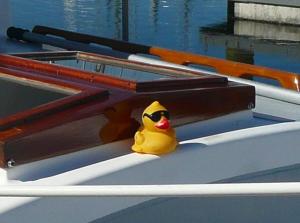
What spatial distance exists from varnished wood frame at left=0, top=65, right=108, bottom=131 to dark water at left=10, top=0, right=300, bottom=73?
449 inches

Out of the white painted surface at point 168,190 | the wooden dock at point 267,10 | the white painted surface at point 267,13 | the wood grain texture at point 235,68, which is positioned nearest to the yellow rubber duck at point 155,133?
the white painted surface at point 168,190

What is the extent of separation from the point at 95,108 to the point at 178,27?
16.5 m

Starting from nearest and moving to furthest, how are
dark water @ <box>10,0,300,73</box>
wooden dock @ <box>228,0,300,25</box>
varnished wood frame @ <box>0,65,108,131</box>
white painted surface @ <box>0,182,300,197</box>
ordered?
white painted surface @ <box>0,182,300,197</box>
varnished wood frame @ <box>0,65,108,131</box>
dark water @ <box>10,0,300,73</box>
wooden dock @ <box>228,0,300,25</box>

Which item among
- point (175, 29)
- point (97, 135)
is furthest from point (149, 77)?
point (175, 29)

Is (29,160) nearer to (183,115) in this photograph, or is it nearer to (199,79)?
(183,115)

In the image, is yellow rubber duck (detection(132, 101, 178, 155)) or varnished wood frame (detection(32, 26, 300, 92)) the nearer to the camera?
yellow rubber duck (detection(132, 101, 178, 155))

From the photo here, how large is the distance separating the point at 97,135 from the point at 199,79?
61 centimetres

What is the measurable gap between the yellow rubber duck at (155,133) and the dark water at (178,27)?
1169 centimetres

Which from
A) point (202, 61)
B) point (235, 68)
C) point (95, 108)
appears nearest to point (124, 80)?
point (95, 108)

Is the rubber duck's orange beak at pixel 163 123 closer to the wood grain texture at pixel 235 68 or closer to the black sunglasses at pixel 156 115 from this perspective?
the black sunglasses at pixel 156 115

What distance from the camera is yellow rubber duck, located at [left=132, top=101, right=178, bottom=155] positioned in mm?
2488

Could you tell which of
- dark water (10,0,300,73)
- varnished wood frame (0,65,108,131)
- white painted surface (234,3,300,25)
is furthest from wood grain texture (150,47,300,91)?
white painted surface (234,3,300,25)

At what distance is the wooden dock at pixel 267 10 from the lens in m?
18.8

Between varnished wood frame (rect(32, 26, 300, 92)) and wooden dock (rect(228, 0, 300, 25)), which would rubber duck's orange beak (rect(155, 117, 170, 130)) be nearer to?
varnished wood frame (rect(32, 26, 300, 92))
